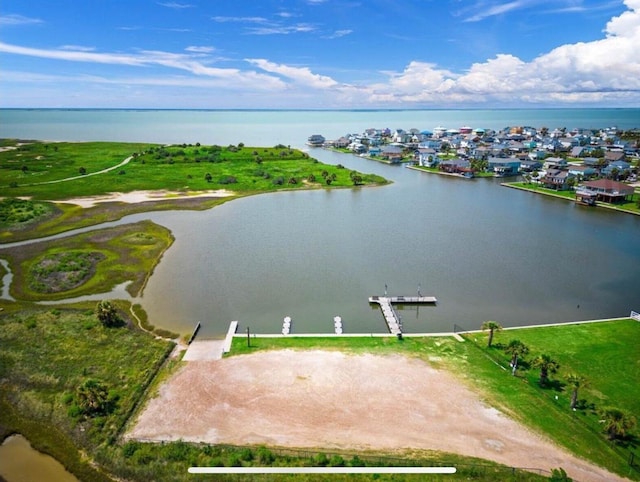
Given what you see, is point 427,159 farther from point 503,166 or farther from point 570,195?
point 570,195

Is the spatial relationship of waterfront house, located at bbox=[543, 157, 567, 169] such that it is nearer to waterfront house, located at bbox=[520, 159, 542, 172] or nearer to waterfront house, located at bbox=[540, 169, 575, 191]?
waterfront house, located at bbox=[520, 159, 542, 172]

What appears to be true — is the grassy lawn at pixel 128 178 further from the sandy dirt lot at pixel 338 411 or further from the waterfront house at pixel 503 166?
the sandy dirt lot at pixel 338 411

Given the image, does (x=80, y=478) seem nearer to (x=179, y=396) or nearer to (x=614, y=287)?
(x=179, y=396)

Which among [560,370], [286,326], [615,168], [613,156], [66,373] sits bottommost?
[560,370]

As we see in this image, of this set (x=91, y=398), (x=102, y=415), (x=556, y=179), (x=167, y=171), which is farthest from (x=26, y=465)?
(x=556, y=179)

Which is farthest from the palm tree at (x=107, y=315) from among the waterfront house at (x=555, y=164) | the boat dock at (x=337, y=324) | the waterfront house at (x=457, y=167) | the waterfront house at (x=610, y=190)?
the waterfront house at (x=555, y=164)

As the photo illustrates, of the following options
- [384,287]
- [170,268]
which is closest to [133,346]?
[170,268]
